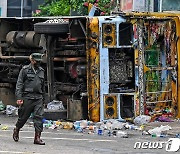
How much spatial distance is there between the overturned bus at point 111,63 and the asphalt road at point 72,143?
Answer: 122 centimetres

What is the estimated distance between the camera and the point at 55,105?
1587cm

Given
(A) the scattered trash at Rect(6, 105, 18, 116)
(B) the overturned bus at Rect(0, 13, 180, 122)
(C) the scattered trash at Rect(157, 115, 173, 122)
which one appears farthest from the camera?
(A) the scattered trash at Rect(6, 105, 18, 116)

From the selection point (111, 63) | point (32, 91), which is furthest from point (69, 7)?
point (32, 91)

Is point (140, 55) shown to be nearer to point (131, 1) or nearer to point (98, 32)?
point (98, 32)

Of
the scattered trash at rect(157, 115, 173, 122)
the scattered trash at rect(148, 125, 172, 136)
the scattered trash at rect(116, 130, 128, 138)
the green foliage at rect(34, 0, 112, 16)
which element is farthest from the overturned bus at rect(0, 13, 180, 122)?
the green foliage at rect(34, 0, 112, 16)

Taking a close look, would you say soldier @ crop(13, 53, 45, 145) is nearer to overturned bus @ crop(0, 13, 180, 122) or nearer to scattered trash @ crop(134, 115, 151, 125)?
overturned bus @ crop(0, 13, 180, 122)

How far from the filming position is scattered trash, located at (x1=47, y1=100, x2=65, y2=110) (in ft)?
52.0

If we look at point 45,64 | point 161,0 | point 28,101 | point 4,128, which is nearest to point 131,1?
point 161,0

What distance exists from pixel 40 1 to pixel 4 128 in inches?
1080

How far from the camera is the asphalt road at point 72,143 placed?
1126 cm

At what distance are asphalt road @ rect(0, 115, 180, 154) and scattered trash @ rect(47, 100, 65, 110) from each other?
1.15 metres

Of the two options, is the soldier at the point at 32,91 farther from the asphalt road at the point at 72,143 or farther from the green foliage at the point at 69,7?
the green foliage at the point at 69,7

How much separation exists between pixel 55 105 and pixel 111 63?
1696 millimetres

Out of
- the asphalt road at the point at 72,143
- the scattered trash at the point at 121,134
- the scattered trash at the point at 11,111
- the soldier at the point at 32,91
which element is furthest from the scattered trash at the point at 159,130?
the scattered trash at the point at 11,111
